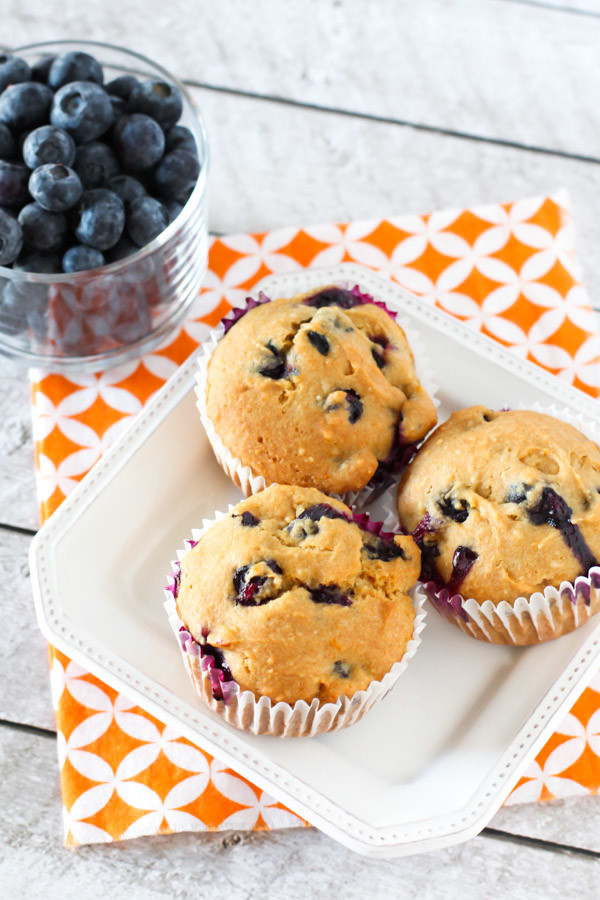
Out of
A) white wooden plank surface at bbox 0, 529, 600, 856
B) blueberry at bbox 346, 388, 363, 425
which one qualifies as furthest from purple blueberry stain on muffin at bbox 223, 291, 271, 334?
white wooden plank surface at bbox 0, 529, 600, 856

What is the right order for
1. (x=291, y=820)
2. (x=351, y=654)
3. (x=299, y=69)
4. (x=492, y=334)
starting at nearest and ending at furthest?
(x=351, y=654) < (x=291, y=820) < (x=492, y=334) < (x=299, y=69)

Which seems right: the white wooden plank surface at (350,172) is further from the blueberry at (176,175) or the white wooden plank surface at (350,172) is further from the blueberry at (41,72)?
the blueberry at (41,72)

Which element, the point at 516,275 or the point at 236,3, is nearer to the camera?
the point at 516,275

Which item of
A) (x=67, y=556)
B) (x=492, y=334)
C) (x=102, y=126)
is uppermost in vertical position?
(x=102, y=126)

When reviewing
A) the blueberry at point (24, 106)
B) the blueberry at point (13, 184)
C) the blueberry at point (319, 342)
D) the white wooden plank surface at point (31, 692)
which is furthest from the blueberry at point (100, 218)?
the white wooden plank surface at point (31, 692)

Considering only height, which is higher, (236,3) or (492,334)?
(236,3)

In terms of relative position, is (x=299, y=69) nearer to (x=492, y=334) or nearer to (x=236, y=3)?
(x=236, y=3)

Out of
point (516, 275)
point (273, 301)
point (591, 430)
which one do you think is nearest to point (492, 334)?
point (516, 275)

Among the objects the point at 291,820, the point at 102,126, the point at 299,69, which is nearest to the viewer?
the point at 291,820
